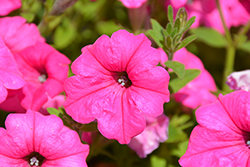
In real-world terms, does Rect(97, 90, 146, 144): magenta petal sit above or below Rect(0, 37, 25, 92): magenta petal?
below

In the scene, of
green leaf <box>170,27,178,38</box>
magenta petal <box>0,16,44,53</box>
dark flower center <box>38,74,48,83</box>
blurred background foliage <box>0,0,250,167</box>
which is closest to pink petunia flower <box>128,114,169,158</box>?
blurred background foliage <box>0,0,250,167</box>

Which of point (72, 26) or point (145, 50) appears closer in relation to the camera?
point (145, 50)

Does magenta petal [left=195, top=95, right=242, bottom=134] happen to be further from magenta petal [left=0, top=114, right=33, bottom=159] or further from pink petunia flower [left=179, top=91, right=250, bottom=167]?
magenta petal [left=0, top=114, right=33, bottom=159]

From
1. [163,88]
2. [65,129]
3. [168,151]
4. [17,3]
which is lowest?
[168,151]

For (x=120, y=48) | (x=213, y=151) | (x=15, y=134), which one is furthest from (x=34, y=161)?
(x=213, y=151)

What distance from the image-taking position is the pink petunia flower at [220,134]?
3.02 feet

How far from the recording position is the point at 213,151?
934 mm

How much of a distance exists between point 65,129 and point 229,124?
49cm

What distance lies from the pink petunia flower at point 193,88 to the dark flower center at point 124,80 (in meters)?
0.29

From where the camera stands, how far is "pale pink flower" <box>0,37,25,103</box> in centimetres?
97

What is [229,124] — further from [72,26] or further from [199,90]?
[72,26]

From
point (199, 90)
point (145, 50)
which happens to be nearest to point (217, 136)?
point (145, 50)

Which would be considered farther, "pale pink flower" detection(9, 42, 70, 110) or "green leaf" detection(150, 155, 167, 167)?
"green leaf" detection(150, 155, 167, 167)

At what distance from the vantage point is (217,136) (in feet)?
3.08
